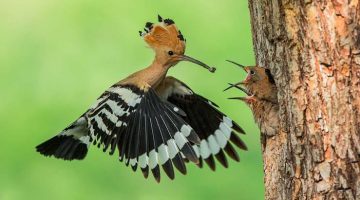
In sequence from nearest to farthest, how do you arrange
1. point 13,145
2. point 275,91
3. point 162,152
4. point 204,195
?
point 275,91 < point 162,152 < point 204,195 < point 13,145

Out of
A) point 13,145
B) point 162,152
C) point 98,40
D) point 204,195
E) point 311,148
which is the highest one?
point 98,40

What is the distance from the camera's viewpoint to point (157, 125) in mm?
4020

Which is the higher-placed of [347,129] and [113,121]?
[113,121]

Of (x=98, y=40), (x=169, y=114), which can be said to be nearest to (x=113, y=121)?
(x=169, y=114)

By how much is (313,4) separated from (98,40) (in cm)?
353

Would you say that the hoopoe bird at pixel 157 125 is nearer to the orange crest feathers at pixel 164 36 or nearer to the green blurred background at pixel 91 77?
the orange crest feathers at pixel 164 36

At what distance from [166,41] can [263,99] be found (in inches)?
31.6

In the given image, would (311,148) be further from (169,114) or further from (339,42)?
(169,114)

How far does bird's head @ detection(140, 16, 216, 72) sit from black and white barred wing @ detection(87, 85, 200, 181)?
26cm

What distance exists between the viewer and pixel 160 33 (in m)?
4.25

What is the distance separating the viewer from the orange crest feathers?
420 centimetres

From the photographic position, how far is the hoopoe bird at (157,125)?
393 centimetres

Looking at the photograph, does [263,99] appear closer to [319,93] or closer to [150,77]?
[319,93]

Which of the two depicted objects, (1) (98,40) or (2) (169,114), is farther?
(1) (98,40)
